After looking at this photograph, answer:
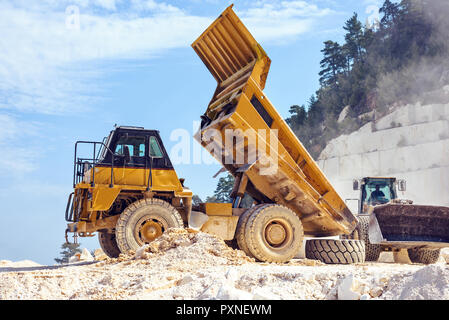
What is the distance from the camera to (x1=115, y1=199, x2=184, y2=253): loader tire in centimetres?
1067

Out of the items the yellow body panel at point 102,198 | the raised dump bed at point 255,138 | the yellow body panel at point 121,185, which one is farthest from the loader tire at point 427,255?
the yellow body panel at point 102,198

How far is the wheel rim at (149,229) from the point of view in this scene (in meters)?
10.8

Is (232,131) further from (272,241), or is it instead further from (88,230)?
(88,230)

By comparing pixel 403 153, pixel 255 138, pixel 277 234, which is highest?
pixel 403 153

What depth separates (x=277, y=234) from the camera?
1081cm

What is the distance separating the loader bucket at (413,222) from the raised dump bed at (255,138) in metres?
0.80

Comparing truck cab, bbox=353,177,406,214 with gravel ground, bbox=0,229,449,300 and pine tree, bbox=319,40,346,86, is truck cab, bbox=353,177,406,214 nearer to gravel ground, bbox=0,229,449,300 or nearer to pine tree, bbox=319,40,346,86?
gravel ground, bbox=0,229,449,300

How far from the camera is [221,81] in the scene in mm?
11820

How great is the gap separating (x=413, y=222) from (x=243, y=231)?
388 cm

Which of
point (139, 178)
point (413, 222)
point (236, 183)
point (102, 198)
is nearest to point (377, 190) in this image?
point (413, 222)

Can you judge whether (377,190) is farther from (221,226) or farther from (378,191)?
(221,226)

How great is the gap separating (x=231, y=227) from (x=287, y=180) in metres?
1.62

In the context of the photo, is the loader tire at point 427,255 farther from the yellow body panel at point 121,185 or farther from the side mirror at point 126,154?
the side mirror at point 126,154
